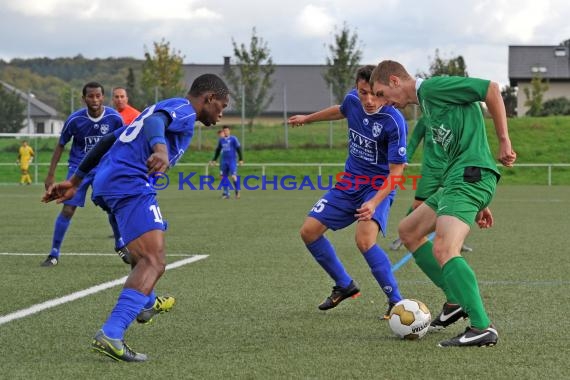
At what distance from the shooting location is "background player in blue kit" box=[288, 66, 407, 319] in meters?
6.87

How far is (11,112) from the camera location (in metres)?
40.5

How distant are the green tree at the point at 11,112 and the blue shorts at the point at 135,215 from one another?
35.6 meters

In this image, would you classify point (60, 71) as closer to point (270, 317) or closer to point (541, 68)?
point (541, 68)

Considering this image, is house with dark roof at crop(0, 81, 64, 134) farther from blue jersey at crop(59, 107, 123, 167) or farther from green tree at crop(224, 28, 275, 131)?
blue jersey at crop(59, 107, 123, 167)

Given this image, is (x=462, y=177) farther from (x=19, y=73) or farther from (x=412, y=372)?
(x=19, y=73)

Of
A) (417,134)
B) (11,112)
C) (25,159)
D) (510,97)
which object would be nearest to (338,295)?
(417,134)

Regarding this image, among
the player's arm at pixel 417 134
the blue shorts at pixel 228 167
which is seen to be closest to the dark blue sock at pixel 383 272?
Answer: the player's arm at pixel 417 134

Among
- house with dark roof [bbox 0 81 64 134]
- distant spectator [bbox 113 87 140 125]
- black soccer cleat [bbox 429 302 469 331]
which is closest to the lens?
black soccer cleat [bbox 429 302 469 331]

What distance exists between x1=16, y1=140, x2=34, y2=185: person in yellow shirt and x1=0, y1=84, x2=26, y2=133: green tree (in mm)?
2699

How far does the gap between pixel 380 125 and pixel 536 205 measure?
16544 mm

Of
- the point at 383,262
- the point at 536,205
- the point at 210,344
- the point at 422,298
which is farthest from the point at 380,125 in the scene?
the point at 536,205

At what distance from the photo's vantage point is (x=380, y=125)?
6.94m

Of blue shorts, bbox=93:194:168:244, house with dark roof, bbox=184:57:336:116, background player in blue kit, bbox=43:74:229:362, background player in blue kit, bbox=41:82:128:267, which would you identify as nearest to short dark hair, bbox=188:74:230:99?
background player in blue kit, bbox=43:74:229:362

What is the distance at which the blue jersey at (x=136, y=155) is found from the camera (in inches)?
214
